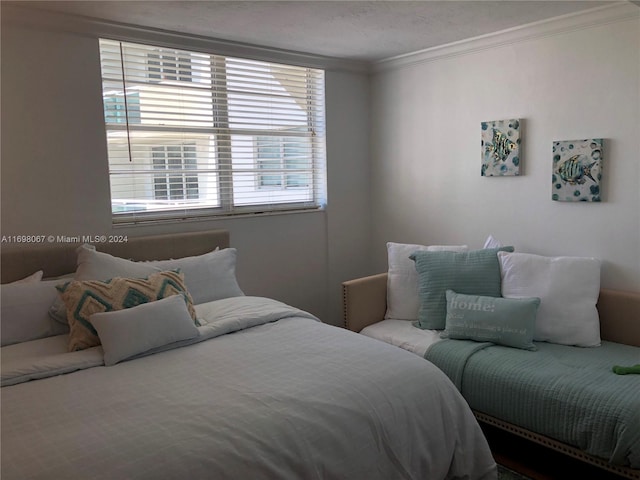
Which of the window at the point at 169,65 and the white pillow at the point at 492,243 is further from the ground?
the window at the point at 169,65

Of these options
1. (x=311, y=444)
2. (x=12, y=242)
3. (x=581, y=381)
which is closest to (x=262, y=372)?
(x=311, y=444)

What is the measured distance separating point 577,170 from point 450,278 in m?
0.96

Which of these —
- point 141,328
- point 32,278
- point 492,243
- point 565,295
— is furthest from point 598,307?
point 32,278

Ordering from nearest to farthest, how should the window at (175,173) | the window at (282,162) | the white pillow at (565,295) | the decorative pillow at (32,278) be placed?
the decorative pillow at (32,278)
the white pillow at (565,295)
the window at (175,173)
the window at (282,162)

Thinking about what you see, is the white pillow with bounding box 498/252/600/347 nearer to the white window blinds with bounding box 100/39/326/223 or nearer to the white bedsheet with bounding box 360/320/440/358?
the white bedsheet with bounding box 360/320/440/358

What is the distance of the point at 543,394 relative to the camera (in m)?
2.37

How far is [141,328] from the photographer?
7.47 ft

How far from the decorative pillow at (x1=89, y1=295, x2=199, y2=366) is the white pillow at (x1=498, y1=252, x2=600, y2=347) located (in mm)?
1899

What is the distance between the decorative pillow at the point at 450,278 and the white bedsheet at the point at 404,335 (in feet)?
0.27

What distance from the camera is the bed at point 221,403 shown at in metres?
1.58

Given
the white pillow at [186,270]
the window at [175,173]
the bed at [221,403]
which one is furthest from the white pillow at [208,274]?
the window at [175,173]

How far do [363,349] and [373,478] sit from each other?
58 centimetres

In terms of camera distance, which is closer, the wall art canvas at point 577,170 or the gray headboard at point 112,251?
the gray headboard at point 112,251

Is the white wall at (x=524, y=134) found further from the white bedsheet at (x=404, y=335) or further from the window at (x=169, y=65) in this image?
the window at (x=169, y=65)
